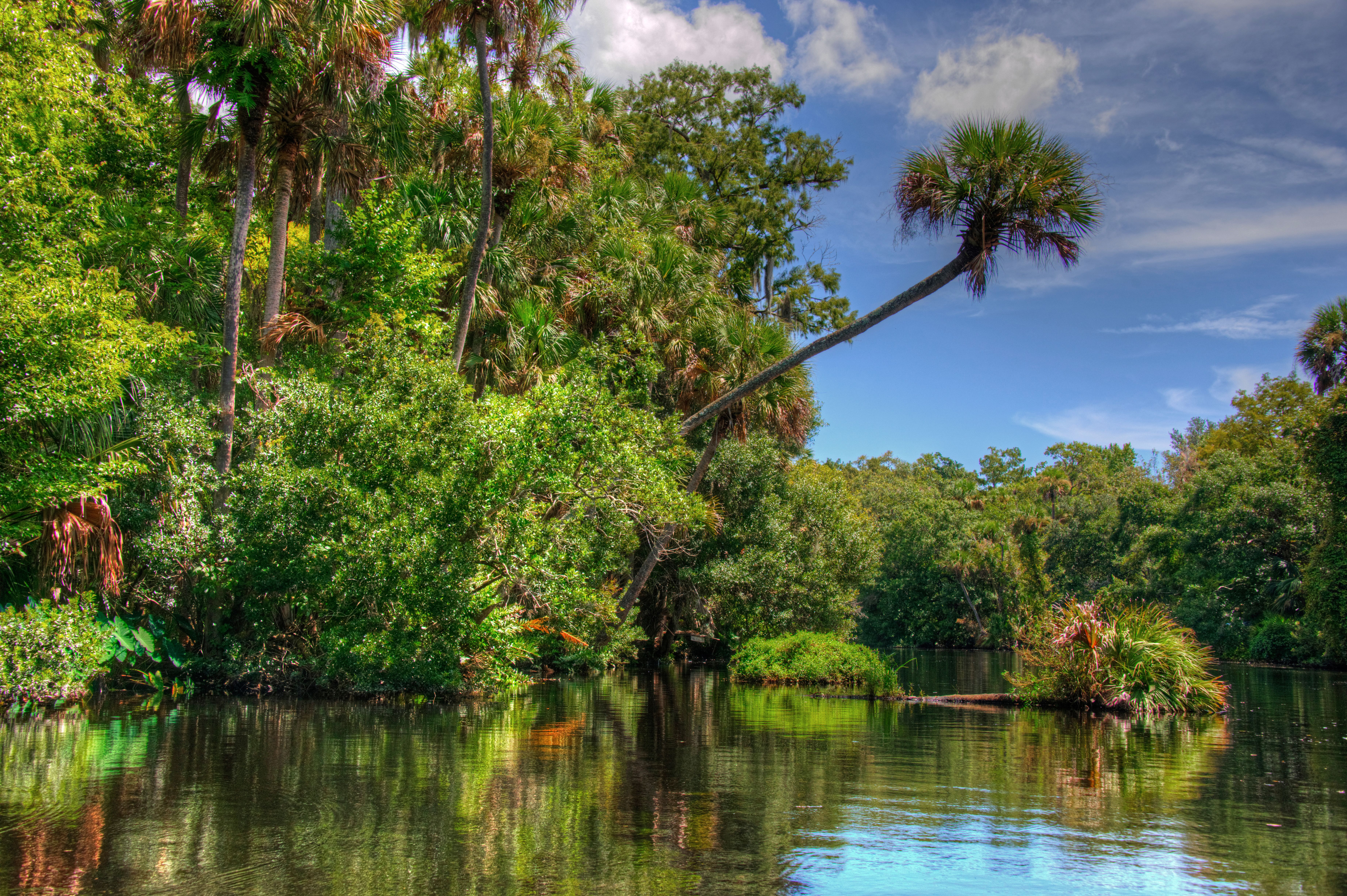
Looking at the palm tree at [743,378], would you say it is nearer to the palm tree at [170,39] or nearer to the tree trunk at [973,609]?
the palm tree at [170,39]

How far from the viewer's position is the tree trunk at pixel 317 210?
65.2ft

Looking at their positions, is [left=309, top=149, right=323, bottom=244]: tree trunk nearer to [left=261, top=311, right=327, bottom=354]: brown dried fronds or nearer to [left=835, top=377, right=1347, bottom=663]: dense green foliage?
[left=261, top=311, right=327, bottom=354]: brown dried fronds

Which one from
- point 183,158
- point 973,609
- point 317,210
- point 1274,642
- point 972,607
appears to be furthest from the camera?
point 972,607

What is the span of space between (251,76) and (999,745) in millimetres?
15691

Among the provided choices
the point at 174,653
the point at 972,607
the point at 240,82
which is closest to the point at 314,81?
the point at 240,82

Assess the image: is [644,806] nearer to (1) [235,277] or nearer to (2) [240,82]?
(1) [235,277]

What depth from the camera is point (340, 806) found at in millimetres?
6375

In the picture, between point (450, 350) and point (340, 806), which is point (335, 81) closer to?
point (450, 350)

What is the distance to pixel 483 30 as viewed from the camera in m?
16.7

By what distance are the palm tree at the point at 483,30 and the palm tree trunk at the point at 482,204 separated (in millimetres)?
11

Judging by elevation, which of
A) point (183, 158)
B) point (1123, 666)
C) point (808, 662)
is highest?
point (183, 158)

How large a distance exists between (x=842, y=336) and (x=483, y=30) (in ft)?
29.1

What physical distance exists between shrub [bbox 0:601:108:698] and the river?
0.53 meters

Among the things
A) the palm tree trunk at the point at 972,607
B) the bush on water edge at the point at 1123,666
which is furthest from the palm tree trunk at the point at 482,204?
the palm tree trunk at the point at 972,607
